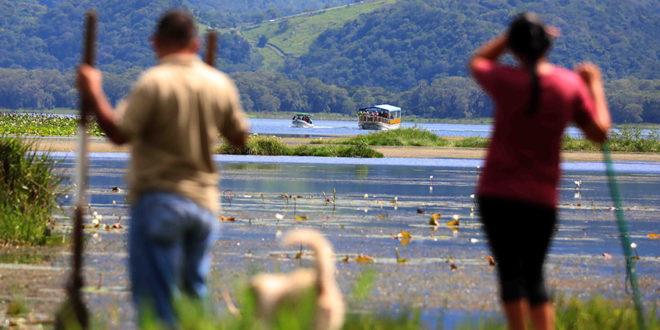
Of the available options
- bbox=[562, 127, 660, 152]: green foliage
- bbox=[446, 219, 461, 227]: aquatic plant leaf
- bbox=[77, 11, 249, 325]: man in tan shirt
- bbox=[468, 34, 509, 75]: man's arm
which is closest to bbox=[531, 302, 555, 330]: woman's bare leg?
bbox=[468, 34, 509, 75]: man's arm

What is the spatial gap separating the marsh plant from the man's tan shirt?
919cm

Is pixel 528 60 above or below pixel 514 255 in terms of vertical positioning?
above

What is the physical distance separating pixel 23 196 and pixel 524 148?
393 inches

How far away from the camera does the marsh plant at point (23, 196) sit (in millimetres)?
14383

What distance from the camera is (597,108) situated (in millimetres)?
6340

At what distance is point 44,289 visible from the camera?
10883 millimetres

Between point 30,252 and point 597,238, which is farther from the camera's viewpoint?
point 597,238

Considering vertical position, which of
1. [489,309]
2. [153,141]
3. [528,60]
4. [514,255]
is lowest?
[489,309]

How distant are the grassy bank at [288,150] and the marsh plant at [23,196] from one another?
34451 mm

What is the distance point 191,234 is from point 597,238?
13573 mm

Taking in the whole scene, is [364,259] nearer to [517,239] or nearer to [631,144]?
[517,239]

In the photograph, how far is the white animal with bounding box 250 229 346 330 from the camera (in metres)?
5.23

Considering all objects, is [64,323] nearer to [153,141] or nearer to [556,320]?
[153,141]

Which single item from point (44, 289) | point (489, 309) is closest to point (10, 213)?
point (44, 289)
